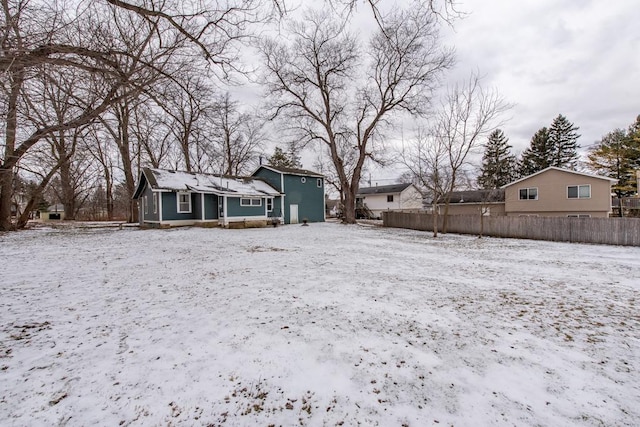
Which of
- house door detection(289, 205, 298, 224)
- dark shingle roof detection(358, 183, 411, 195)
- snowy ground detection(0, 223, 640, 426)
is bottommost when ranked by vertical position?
snowy ground detection(0, 223, 640, 426)

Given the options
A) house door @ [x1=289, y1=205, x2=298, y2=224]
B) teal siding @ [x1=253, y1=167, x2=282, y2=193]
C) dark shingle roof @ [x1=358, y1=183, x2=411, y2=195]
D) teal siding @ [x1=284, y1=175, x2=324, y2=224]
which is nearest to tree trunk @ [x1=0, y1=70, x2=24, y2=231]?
teal siding @ [x1=253, y1=167, x2=282, y2=193]

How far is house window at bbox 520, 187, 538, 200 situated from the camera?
74.1ft

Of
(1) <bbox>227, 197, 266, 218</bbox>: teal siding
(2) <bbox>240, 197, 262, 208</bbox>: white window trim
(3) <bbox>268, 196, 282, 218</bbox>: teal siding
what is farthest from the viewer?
(3) <bbox>268, 196, 282, 218</bbox>: teal siding

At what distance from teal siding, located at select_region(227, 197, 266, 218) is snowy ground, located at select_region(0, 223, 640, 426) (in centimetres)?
1234

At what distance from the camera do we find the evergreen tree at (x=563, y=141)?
34656 millimetres

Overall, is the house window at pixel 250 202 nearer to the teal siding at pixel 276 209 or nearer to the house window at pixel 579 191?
the teal siding at pixel 276 209

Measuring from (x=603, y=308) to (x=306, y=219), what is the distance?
20315 millimetres

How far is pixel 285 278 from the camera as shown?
→ 617 cm

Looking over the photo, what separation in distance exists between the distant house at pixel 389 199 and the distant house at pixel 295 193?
13705 millimetres

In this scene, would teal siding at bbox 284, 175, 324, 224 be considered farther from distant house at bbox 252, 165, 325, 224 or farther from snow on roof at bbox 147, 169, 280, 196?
snow on roof at bbox 147, 169, 280, 196

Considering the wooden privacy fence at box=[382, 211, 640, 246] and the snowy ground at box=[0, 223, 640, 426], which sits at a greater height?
the wooden privacy fence at box=[382, 211, 640, 246]

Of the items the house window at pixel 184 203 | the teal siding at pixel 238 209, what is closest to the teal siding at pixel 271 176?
the teal siding at pixel 238 209

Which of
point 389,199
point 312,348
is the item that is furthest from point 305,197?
point 312,348

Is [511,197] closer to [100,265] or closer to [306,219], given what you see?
[306,219]
